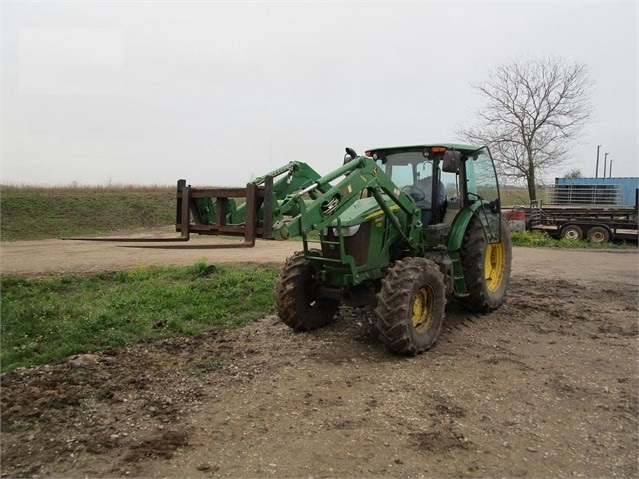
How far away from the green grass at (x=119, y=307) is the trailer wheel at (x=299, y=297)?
100 cm

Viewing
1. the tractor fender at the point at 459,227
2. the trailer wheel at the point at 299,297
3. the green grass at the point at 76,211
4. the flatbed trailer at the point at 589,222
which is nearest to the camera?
the trailer wheel at the point at 299,297

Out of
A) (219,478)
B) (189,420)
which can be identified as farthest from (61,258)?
(219,478)

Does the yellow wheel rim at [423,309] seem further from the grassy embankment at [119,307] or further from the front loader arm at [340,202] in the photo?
the grassy embankment at [119,307]

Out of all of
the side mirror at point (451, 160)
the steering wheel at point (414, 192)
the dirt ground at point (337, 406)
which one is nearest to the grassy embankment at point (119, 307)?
the dirt ground at point (337, 406)

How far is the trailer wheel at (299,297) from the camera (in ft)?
20.4

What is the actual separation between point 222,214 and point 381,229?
2.05m

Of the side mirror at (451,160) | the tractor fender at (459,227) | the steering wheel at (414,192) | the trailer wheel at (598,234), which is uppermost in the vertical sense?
the side mirror at (451,160)

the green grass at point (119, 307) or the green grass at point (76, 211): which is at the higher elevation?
the green grass at point (76, 211)

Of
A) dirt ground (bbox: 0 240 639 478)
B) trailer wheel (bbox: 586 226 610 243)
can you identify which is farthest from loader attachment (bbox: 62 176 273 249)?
trailer wheel (bbox: 586 226 610 243)

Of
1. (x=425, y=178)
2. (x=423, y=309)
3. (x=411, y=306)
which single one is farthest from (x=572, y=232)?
(x=411, y=306)

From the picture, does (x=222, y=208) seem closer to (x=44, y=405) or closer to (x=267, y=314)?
(x=44, y=405)

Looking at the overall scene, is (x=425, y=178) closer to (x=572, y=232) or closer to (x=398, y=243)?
(x=398, y=243)

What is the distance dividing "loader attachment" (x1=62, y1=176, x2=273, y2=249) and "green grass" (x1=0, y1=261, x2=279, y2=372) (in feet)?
5.13

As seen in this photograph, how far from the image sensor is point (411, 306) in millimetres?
5453
